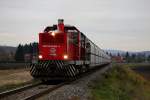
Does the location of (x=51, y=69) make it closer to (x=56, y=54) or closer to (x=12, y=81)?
(x=56, y=54)

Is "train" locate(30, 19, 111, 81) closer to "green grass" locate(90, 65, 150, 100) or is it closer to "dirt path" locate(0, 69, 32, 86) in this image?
"green grass" locate(90, 65, 150, 100)

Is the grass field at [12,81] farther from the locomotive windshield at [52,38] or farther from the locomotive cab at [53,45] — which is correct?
the locomotive windshield at [52,38]

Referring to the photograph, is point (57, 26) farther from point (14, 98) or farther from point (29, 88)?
point (14, 98)

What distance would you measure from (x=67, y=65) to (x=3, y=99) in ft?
25.3

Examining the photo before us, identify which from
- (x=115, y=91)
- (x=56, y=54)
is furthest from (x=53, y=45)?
(x=115, y=91)

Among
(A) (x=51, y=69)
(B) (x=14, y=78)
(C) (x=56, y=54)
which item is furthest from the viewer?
(B) (x=14, y=78)

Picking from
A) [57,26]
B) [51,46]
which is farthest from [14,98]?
[57,26]

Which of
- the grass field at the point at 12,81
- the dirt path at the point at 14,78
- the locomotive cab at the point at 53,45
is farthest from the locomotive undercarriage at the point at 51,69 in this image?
the dirt path at the point at 14,78

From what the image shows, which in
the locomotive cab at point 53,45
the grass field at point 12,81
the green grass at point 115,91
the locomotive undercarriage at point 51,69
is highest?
the locomotive cab at point 53,45

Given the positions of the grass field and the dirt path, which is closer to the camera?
the grass field

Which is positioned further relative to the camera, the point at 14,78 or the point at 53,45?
the point at 14,78

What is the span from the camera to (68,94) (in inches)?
596

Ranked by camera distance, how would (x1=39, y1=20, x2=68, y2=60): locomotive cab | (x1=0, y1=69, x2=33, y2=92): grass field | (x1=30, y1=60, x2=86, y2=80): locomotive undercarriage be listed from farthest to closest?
(x1=39, y1=20, x2=68, y2=60): locomotive cab → (x1=30, y1=60, x2=86, y2=80): locomotive undercarriage → (x1=0, y1=69, x2=33, y2=92): grass field

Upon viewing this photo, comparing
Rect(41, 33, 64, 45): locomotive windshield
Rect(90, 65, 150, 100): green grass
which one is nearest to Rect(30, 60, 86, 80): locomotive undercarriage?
Rect(41, 33, 64, 45): locomotive windshield
